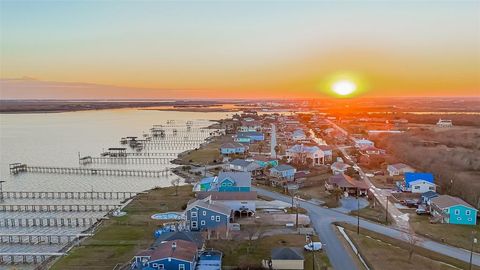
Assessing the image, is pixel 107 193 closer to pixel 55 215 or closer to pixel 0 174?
pixel 55 215

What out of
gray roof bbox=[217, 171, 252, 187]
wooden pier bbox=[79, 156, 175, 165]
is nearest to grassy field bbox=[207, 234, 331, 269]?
gray roof bbox=[217, 171, 252, 187]

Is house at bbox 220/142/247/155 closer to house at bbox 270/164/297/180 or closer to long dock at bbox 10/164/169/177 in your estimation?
long dock at bbox 10/164/169/177

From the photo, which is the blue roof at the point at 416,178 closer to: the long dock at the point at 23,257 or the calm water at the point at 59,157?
the calm water at the point at 59,157

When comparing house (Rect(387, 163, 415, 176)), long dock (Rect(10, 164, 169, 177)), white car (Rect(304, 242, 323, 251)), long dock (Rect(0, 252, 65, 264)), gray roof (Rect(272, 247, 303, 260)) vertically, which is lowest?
long dock (Rect(0, 252, 65, 264))

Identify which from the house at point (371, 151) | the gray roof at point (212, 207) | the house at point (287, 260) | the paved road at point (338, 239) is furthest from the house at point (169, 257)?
the house at point (371, 151)

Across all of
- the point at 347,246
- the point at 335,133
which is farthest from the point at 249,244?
the point at 335,133
